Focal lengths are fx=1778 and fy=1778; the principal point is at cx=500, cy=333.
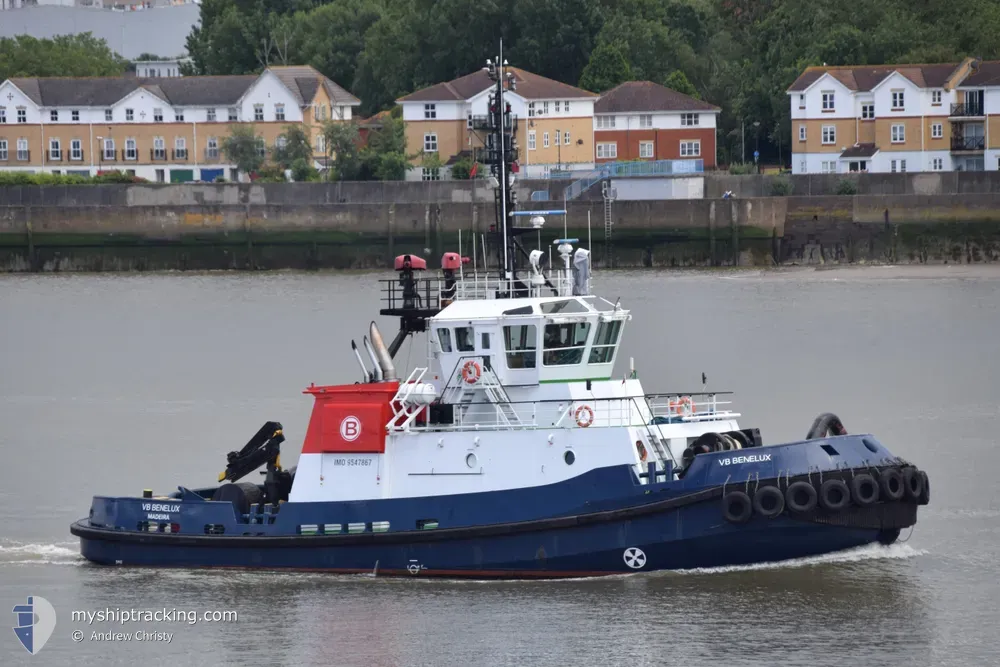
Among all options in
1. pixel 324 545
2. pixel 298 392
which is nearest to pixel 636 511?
pixel 324 545

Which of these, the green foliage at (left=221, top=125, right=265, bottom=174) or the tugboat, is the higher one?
the green foliage at (left=221, top=125, right=265, bottom=174)

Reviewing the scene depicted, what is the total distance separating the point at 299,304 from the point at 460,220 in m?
9.61

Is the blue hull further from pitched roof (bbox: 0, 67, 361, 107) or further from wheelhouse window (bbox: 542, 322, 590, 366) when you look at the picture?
pitched roof (bbox: 0, 67, 361, 107)

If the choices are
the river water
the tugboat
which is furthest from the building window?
the tugboat

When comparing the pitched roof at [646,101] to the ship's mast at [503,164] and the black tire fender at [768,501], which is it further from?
the black tire fender at [768,501]

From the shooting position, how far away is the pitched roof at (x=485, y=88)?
6078 cm

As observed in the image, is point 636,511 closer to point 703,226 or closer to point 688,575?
point 688,575

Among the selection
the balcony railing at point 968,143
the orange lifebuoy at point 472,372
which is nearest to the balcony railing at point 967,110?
the balcony railing at point 968,143

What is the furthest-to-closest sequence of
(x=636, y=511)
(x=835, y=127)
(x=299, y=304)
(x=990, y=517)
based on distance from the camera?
(x=835, y=127), (x=299, y=304), (x=990, y=517), (x=636, y=511)

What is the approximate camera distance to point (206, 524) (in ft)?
61.9

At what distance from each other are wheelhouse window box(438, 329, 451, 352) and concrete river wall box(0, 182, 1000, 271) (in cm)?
2942

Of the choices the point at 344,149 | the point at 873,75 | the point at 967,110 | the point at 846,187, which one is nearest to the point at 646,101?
the point at 873,75

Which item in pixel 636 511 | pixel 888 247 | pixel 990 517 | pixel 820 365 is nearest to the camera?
pixel 636 511

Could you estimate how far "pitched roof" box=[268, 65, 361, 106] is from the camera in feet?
215
